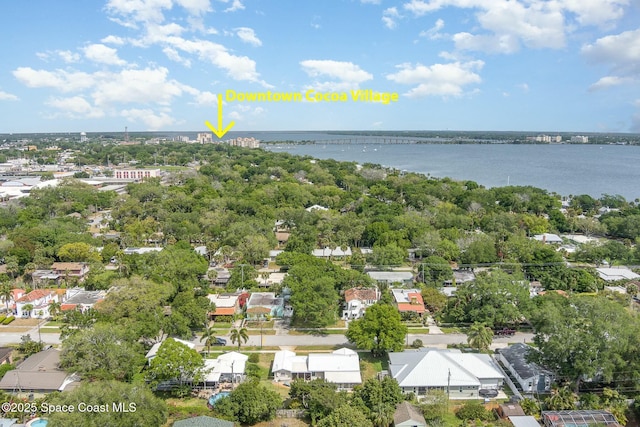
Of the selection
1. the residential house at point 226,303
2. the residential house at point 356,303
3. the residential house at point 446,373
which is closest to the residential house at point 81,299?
the residential house at point 226,303

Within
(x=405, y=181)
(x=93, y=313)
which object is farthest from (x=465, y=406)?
(x=405, y=181)

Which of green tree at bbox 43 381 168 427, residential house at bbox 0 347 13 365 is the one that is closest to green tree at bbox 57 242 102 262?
residential house at bbox 0 347 13 365

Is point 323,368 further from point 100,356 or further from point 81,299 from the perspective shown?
point 81,299

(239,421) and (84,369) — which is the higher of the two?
(84,369)

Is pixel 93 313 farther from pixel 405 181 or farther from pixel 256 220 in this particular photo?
pixel 405 181

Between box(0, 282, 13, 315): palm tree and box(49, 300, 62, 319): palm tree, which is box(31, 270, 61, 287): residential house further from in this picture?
box(49, 300, 62, 319): palm tree

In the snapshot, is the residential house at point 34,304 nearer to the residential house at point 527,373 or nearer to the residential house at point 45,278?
the residential house at point 45,278
